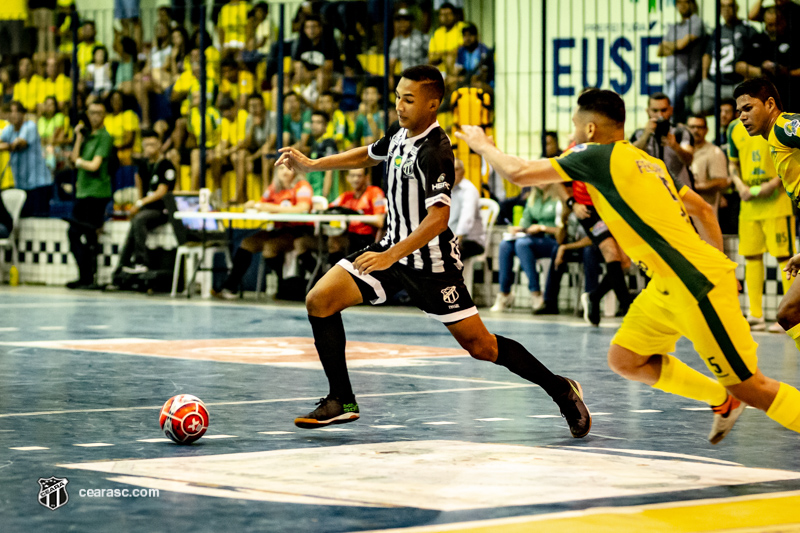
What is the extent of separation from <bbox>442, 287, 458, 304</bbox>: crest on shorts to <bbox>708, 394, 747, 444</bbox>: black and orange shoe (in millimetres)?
1381

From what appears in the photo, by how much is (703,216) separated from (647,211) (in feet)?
1.91

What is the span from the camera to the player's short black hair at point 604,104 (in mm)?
5918

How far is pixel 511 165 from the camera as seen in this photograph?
554 cm

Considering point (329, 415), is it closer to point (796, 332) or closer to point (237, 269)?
point (796, 332)

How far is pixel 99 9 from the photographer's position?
2198 cm

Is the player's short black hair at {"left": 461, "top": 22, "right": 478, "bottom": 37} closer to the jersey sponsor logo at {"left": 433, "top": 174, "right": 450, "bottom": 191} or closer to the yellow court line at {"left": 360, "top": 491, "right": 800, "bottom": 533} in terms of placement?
the jersey sponsor logo at {"left": 433, "top": 174, "right": 450, "bottom": 191}

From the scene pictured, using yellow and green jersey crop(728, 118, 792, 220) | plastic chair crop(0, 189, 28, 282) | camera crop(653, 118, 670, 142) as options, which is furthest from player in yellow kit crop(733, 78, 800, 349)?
plastic chair crop(0, 189, 28, 282)

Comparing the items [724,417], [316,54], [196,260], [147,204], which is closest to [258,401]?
[724,417]

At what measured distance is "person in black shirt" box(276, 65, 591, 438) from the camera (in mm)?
6621

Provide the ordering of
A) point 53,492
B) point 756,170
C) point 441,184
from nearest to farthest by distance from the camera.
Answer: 1. point 53,492
2. point 441,184
3. point 756,170

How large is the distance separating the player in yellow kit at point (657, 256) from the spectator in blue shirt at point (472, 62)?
1109cm

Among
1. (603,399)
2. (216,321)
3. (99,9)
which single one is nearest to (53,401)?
(603,399)

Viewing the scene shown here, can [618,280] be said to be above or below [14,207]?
below

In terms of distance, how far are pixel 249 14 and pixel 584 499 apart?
1505cm
